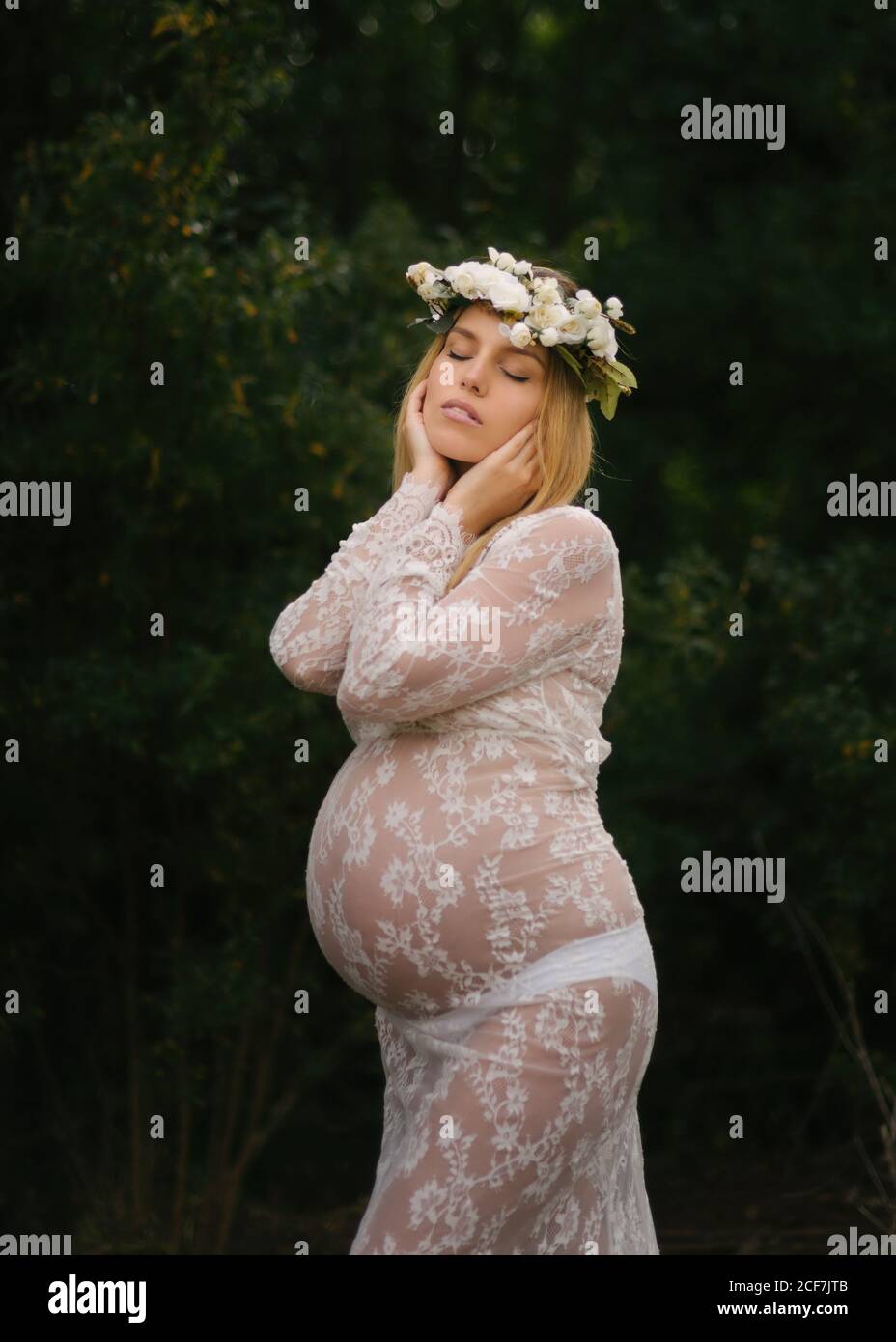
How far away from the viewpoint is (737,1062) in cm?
676

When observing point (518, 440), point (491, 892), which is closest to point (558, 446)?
point (518, 440)

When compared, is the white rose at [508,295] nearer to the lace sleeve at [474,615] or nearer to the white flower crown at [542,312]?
the white flower crown at [542,312]

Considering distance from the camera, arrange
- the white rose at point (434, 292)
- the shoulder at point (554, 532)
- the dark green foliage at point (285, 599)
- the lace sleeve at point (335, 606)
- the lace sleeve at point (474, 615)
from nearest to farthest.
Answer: the lace sleeve at point (474, 615), the shoulder at point (554, 532), the lace sleeve at point (335, 606), the white rose at point (434, 292), the dark green foliage at point (285, 599)

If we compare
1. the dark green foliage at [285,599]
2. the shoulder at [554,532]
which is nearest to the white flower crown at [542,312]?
the shoulder at [554,532]

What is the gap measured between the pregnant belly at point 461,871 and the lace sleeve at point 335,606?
8.9 inches

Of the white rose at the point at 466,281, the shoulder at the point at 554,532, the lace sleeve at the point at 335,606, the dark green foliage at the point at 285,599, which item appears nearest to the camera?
the shoulder at the point at 554,532

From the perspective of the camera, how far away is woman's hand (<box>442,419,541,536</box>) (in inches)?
122

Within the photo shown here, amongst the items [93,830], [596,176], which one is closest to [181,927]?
[93,830]

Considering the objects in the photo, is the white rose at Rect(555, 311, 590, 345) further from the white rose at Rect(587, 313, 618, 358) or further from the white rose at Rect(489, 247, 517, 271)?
the white rose at Rect(489, 247, 517, 271)

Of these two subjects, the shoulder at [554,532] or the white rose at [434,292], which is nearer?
the shoulder at [554,532]

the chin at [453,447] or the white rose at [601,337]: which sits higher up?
the white rose at [601,337]

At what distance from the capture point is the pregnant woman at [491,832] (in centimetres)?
282

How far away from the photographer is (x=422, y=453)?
10.6ft

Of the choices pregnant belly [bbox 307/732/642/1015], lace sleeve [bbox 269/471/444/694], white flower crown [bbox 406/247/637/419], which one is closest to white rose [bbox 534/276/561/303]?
white flower crown [bbox 406/247/637/419]
